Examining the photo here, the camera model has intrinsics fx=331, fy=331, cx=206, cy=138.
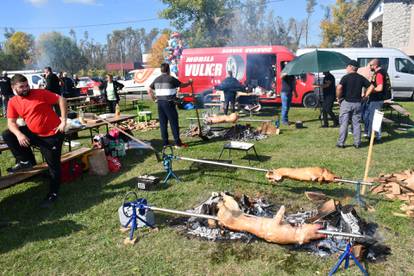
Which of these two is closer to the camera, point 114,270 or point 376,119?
point 114,270

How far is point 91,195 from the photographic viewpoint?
17.9 ft

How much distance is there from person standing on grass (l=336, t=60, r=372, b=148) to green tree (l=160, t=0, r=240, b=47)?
105 feet

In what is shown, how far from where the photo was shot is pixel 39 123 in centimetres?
497

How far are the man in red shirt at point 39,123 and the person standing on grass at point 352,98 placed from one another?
576 cm

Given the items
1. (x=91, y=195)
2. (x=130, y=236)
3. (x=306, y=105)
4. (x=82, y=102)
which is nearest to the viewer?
(x=130, y=236)

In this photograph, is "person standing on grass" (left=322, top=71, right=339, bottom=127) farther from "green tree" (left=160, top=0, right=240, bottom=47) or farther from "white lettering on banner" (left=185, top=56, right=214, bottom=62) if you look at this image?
"green tree" (left=160, top=0, right=240, bottom=47)

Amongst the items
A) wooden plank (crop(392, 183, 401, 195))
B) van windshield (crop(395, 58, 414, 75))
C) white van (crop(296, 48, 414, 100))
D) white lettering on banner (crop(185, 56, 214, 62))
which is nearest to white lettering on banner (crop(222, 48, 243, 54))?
white lettering on banner (crop(185, 56, 214, 62))

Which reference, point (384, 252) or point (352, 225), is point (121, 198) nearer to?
point (352, 225)

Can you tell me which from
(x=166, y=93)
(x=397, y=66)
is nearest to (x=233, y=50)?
(x=397, y=66)

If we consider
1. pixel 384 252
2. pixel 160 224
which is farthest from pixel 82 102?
pixel 384 252

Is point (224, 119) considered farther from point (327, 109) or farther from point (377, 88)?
point (377, 88)

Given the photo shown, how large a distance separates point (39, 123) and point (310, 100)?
11.1 meters

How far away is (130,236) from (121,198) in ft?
4.31

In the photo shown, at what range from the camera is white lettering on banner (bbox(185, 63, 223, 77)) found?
14.7 metres
